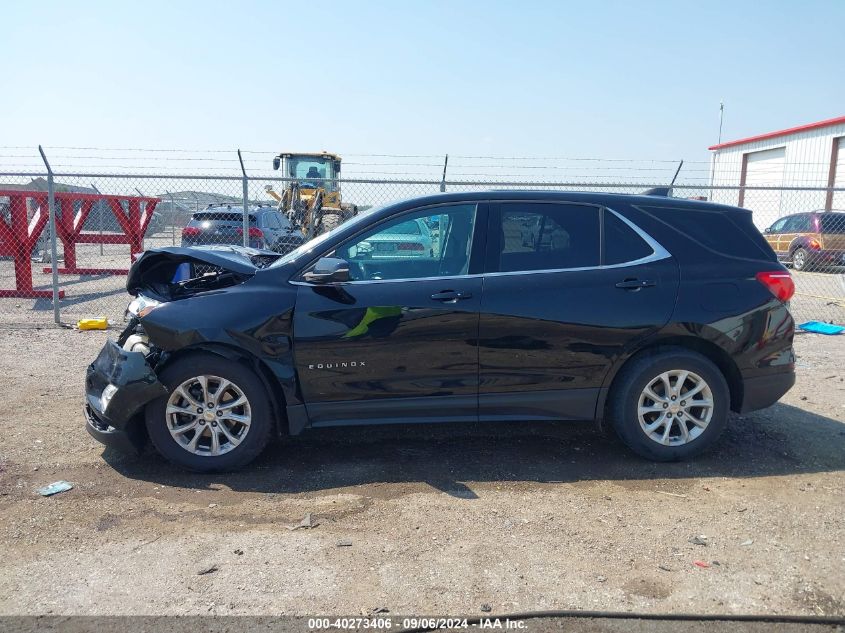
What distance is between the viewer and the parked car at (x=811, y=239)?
1716 centimetres

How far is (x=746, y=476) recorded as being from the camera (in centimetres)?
438

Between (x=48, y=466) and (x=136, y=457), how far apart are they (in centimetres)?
55

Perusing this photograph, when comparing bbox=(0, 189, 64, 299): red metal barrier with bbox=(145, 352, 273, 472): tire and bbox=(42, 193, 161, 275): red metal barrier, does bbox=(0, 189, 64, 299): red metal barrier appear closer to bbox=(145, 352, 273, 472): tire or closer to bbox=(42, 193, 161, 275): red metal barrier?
bbox=(42, 193, 161, 275): red metal barrier

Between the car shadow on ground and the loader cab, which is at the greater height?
the loader cab

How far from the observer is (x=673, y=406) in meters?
4.49

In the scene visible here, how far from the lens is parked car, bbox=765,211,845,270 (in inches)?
675

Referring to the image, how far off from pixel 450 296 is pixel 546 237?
804mm

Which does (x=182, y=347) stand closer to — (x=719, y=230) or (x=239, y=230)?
(x=719, y=230)

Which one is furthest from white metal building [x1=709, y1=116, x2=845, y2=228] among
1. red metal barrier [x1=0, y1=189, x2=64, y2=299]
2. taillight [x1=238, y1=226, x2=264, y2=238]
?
red metal barrier [x1=0, y1=189, x2=64, y2=299]

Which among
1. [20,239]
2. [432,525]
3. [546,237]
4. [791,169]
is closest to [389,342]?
[432,525]

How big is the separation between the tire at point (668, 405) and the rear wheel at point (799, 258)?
15584 mm

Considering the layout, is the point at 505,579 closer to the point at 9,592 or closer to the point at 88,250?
the point at 9,592

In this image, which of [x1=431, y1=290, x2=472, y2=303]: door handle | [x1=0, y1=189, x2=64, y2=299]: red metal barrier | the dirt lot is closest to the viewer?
the dirt lot

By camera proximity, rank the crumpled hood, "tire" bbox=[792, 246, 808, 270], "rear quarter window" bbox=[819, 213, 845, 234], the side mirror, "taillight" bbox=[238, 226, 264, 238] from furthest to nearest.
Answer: "tire" bbox=[792, 246, 808, 270] < "rear quarter window" bbox=[819, 213, 845, 234] < "taillight" bbox=[238, 226, 264, 238] < the crumpled hood < the side mirror
